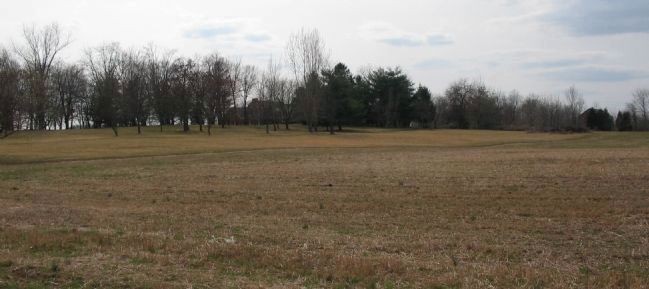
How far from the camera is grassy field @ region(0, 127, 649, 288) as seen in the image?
Answer: 7.14m

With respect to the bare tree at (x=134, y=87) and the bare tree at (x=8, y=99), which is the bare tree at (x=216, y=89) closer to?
the bare tree at (x=134, y=87)

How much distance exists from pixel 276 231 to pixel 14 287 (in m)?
5.32

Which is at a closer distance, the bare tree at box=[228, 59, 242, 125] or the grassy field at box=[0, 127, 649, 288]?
the grassy field at box=[0, 127, 649, 288]

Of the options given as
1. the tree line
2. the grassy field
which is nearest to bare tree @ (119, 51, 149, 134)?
the tree line

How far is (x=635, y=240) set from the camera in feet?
33.0

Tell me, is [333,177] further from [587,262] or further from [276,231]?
[587,262]

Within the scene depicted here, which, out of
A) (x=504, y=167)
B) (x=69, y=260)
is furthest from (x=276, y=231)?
(x=504, y=167)

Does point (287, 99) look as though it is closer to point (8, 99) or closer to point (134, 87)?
point (134, 87)

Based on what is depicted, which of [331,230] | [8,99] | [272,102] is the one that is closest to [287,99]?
[272,102]

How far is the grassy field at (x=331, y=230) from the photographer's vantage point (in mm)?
7137

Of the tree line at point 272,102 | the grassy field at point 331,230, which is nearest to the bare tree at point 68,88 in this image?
the tree line at point 272,102

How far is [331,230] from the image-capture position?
1142 centimetres

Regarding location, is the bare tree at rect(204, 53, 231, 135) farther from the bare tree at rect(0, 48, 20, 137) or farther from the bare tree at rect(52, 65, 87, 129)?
the bare tree at rect(0, 48, 20, 137)

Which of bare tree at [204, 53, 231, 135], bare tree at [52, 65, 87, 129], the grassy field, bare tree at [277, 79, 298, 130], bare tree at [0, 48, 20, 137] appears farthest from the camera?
bare tree at [277, 79, 298, 130]
